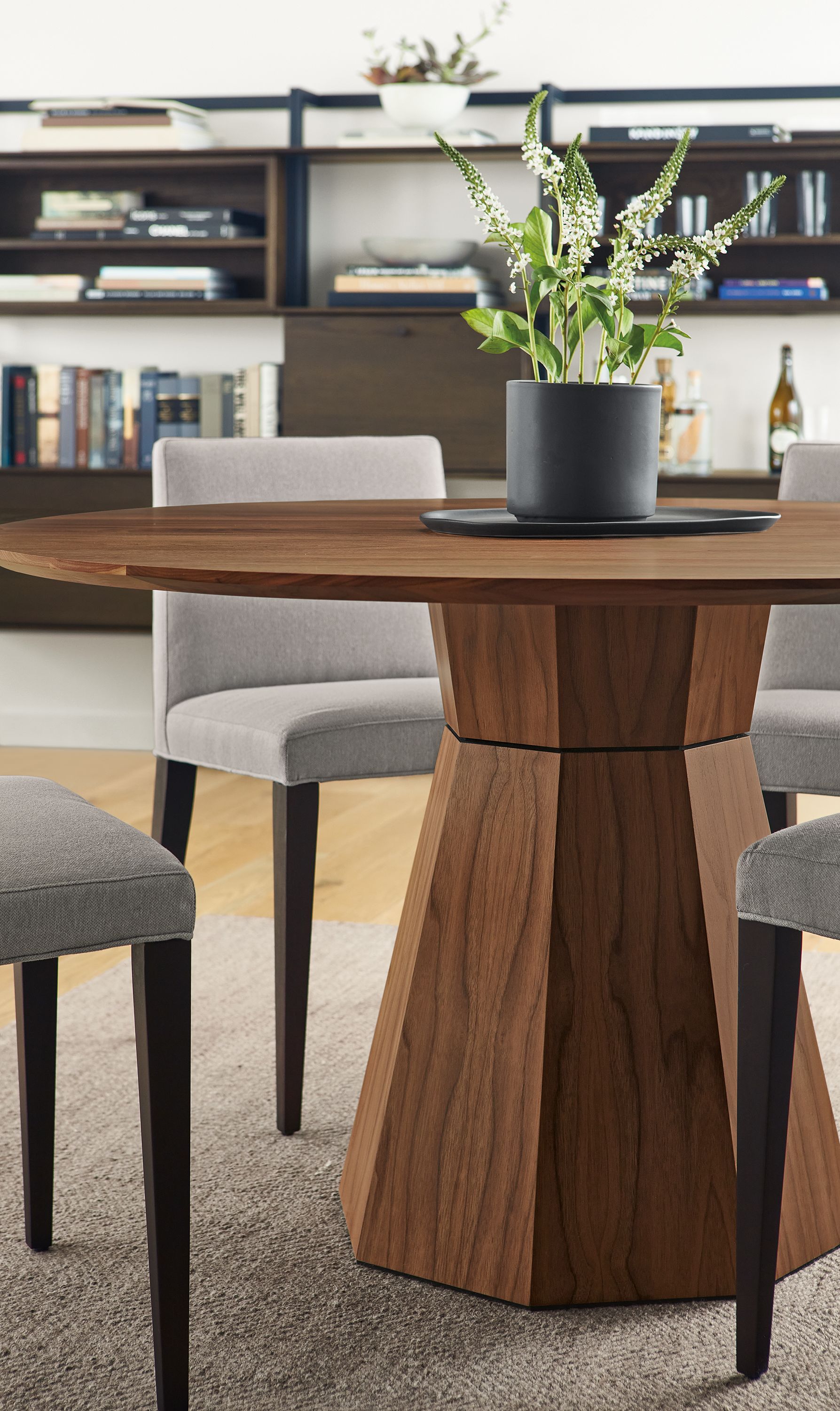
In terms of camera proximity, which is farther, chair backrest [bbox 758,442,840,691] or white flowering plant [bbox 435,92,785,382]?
chair backrest [bbox 758,442,840,691]

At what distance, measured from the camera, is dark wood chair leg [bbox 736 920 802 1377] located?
4.24 feet

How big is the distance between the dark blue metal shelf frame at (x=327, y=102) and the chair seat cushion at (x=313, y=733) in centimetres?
238

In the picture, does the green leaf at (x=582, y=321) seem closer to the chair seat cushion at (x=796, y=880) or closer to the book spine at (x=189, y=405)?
the chair seat cushion at (x=796, y=880)

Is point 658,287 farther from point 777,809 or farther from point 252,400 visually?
point 777,809

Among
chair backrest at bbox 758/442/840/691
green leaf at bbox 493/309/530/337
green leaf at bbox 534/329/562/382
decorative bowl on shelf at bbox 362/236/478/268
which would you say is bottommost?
chair backrest at bbox 758/442/840/691

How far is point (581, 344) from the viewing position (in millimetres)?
1486

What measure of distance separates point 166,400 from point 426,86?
1109mm

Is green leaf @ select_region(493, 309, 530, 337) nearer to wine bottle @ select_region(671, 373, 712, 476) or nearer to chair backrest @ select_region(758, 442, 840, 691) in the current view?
chair backrest @ select_region(758, 442, 840, 691)

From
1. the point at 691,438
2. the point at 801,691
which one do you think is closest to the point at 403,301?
the point at 691,438

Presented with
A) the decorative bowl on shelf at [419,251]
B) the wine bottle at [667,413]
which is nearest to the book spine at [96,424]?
the decorative bowl on shelf at [419,251]

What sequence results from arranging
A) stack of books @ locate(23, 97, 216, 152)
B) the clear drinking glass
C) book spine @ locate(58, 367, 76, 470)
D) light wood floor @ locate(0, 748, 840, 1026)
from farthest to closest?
book spine @ locate(58, 367, 76, 470) < stack of books @ locate(23, 97, 216, 152) < the clear drinking glass < light wood floor @ locate(0, 748, 840, 1026)

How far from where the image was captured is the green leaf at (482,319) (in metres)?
1.51

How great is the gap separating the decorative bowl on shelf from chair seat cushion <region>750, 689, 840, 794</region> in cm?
237

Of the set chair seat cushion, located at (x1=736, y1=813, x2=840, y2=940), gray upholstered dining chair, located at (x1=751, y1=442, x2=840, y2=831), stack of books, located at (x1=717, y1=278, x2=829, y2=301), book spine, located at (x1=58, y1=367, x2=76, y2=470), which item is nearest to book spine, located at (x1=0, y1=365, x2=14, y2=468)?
book spine, located at (x1=58, y1=367, x2=76, y2=470)
